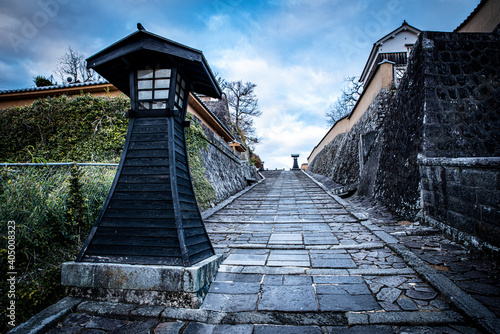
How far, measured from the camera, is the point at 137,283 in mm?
2635

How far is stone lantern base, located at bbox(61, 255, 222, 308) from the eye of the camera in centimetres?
258

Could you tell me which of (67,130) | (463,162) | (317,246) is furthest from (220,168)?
(463,162)

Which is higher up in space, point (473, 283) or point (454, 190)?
point (454, 190)

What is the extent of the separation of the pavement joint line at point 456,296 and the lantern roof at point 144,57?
4.20 m

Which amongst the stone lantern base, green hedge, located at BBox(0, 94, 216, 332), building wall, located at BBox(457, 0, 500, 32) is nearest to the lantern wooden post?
the stone lantern base

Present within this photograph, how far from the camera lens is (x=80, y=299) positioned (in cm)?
270

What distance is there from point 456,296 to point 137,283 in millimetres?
3593

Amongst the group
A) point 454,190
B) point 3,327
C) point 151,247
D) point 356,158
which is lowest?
point 3,327

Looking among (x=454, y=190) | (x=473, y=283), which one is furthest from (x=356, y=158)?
(x=473, y=283)

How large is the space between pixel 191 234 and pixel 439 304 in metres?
2.99

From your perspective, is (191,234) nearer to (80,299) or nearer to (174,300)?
(174,300)

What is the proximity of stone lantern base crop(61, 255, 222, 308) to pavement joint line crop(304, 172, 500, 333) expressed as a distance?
9.08ft

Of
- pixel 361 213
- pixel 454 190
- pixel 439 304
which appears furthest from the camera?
pixel 361 213

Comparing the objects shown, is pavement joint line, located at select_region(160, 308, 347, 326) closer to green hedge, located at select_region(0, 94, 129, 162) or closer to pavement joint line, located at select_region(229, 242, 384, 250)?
pavement joint line, located at select_region(229, 242, 384, 250)
